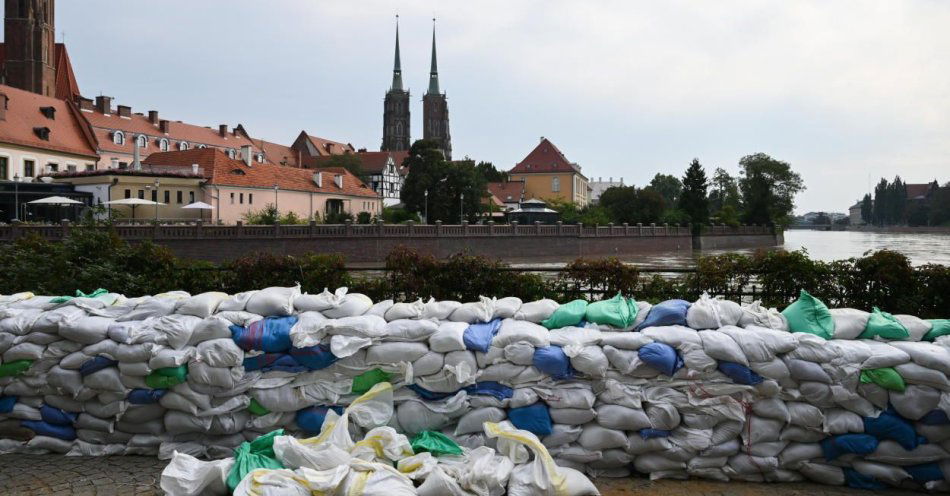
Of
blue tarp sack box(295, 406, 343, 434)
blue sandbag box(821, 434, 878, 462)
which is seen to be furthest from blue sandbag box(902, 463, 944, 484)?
blue tarp sack box(295, 406, 343, 434)

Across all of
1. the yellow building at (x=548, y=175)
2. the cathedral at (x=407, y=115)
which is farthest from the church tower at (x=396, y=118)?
the yellow building at (x=548, y=175)

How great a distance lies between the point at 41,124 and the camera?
49.4 m

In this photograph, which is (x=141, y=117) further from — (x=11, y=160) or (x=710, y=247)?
(x=710, y=247)

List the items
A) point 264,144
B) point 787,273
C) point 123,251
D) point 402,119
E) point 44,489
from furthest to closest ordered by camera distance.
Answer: point 402,119, point 264,144, point 123,251, point 787,273, point 44,489

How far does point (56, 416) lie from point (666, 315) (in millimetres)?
4491

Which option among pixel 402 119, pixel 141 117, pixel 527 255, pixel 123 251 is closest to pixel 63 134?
pixel 141 117

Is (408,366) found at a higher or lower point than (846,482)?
higher

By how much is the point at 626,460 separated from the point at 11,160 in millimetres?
50319

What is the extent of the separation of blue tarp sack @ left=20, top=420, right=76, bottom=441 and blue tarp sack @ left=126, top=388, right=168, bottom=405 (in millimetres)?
584

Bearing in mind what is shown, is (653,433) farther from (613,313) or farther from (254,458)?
(254,458)

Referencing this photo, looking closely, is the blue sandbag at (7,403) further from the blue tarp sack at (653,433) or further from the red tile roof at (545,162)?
the red tile roof at (545,162)

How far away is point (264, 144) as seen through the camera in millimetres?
80312

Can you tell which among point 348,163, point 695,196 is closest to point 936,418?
point 695,196

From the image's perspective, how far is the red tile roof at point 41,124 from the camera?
46000 millimetres
